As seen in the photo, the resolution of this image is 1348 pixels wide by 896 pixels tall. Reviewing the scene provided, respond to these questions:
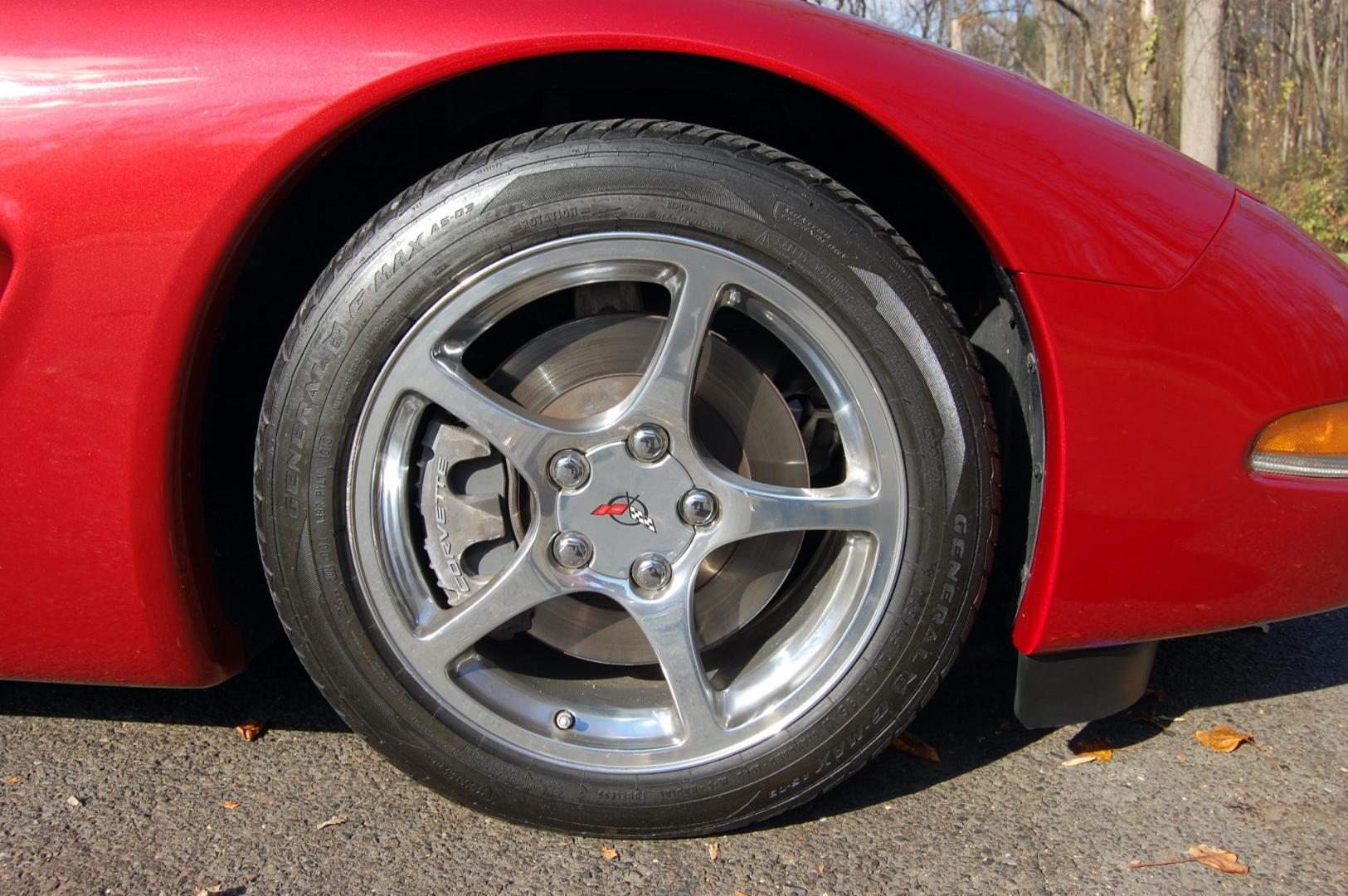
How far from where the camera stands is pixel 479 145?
5.96 feet

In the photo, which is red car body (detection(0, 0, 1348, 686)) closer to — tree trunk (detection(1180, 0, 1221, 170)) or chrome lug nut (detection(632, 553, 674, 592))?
chrome lug nut (detection(632, 553, 674, 592))

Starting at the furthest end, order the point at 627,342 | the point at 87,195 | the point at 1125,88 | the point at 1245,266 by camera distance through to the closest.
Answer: the point at 1125,88
the point at 627,342
the point at 1245,266
the point at 87,195

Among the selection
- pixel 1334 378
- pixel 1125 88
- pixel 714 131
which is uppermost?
pixel 1125 88

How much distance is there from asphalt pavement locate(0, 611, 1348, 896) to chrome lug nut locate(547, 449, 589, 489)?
0.58 metres

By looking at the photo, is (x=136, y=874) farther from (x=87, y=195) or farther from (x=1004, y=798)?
(x=1004, y=798)

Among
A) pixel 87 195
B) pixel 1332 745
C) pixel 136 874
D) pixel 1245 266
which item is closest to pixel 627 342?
pixel 87 195

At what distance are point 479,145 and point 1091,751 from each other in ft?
5.08

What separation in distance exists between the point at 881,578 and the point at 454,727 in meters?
0.69

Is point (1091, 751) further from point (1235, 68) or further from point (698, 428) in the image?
point (1235, 68)

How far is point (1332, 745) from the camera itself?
6.22 feet

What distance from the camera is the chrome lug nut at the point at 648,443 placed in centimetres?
153

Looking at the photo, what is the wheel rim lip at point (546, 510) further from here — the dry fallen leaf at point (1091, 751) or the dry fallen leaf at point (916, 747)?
the dry fallen leaf at point (1091, 751)

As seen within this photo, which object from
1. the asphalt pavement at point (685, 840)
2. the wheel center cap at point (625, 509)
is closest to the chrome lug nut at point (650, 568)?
the wheel center cap at point (625, 509)

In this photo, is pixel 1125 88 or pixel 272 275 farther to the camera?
pixel 1125 88
